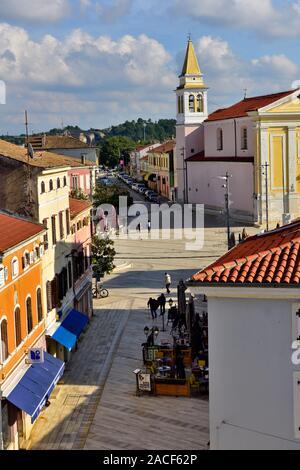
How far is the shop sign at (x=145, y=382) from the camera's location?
20219 millimetres

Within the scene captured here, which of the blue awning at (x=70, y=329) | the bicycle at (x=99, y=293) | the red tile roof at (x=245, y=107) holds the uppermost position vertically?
the red tile roof at (x=245, y=107)

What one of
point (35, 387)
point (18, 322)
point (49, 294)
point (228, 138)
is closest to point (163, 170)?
point (228, 138)

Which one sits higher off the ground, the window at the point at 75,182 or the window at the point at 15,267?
the window at the point at 75,182

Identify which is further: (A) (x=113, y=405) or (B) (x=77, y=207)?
(B) (x=77, y=207)

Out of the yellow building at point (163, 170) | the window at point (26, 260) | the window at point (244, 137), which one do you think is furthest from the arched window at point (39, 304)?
the yellow building at point (163, 170)

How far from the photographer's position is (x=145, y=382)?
20312 millimetres

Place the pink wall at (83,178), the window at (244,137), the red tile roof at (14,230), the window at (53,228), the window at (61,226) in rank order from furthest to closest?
the window at (244,137)
the pink wall at (83,178)
the window at (61,226)
the window at (53,228)
the red tile roof at (14,230)

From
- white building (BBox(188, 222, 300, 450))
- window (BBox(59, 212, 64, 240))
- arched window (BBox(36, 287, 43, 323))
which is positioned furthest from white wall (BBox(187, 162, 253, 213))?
white building (BBox(188, 222, 300, 450))

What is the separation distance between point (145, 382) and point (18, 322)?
426 cm

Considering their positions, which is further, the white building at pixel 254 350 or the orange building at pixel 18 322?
the orange building at pixel 18 322

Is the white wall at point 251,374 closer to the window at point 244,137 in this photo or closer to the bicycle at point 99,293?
the bicycle at point 99,293

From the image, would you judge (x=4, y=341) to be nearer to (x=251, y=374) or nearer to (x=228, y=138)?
(x=251, y=374)

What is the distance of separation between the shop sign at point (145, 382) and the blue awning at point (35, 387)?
6.76ft

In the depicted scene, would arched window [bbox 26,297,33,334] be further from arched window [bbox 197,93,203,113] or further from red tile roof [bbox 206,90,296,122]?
arched window [bbox 197,93,203,113]
